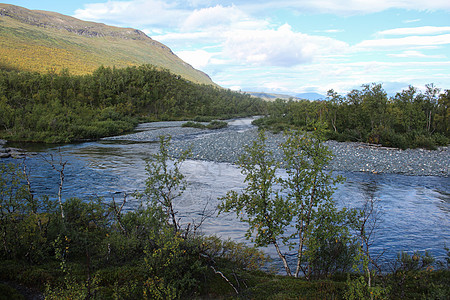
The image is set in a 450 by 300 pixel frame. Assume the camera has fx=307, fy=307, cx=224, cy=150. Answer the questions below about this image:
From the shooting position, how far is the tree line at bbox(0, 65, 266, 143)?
3819 centimetres

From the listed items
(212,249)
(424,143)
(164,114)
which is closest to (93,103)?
(164,114)

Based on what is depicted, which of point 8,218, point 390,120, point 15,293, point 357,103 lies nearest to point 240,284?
point 15,293

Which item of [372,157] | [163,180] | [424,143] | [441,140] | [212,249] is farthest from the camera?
[441,140]

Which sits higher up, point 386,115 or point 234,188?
point 386,115

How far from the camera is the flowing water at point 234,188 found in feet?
36.9

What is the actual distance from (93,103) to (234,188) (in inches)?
2405

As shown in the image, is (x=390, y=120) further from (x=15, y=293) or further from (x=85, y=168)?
(x=15, y=293)

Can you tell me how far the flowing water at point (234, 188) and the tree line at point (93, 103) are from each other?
15.6m

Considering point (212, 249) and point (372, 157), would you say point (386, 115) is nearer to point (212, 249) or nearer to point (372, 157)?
point (372, 157)

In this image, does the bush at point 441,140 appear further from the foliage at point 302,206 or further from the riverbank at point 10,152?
the riverbank at point 10,152

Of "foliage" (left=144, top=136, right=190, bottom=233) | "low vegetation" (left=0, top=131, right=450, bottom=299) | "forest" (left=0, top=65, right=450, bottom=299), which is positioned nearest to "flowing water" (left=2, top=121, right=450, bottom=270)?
"forest" (left=0, top=65, right=450, bottom=299)

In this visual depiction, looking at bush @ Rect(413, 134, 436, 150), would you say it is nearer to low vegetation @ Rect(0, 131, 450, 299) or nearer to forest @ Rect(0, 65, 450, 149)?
forest @ Rect(0, 65, 450, 149)

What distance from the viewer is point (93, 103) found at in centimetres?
6894

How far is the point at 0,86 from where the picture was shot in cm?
5119
